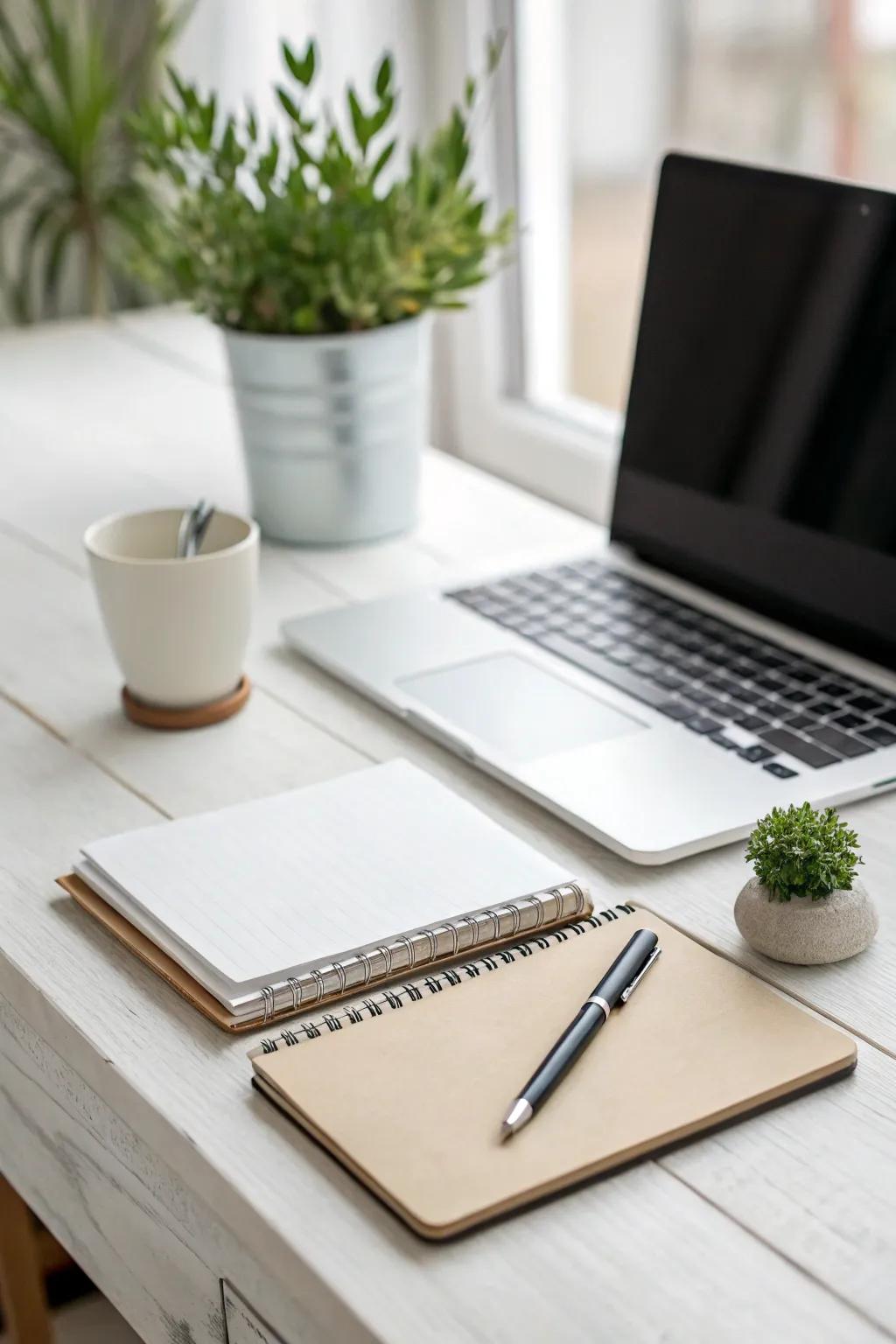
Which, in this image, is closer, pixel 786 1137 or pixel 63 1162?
pixel 786 1137

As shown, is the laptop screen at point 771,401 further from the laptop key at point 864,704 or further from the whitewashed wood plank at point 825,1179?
the whitewashed wood plank at point 825,1179

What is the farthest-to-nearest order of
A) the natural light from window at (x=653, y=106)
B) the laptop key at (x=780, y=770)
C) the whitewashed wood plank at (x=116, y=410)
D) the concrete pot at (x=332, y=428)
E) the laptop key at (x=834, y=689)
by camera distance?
1. the natural light from window at (x=653, y=106)
2. the whitewashed wood plank at (x=116, y=410)
3. the concrete pot at (x=332, y=428)
4. the laptop key at (x=834, y=689)
5. the laptop key at (x=780, y=770)

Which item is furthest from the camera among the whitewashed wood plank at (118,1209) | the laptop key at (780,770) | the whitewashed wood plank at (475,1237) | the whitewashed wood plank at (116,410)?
the whitewashed wood plank at (116,410)

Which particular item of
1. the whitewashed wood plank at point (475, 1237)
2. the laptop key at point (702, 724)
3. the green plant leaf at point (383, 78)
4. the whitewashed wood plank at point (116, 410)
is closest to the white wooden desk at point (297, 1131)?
the whitewashed wood plank at point (475, 1237)

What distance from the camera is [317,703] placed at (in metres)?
1.03

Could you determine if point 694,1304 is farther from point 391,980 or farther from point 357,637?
point 357,637

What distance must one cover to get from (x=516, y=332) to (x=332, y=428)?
81 centimetres

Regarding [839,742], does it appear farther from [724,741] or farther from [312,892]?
[312,892]

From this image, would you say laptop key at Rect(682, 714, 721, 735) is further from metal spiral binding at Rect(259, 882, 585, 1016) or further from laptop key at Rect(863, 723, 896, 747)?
metal spiral binding at Rect(259, 882, 585, 1016)

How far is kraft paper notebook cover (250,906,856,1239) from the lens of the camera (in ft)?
1.96

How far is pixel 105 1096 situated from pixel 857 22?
58.4 inches

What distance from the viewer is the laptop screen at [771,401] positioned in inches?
40.0

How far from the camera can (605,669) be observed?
3.38ft

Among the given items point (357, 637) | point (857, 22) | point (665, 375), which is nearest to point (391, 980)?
point (357, 637)
